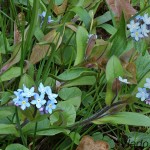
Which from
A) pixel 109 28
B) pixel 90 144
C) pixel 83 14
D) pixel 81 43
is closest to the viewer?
pixel 90 144

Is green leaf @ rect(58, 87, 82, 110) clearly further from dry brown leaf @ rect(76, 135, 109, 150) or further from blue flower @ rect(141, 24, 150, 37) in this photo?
blue flower @ rect(141, 24, 150, 37)

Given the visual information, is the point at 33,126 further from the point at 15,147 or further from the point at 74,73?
the point at 74,73

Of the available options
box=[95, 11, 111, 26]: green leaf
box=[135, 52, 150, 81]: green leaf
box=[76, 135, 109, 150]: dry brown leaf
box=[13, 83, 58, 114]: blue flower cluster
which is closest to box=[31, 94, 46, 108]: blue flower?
box=[13, 83, 58, 114]: blue flower cluster

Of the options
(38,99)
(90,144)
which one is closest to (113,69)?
(90,144)

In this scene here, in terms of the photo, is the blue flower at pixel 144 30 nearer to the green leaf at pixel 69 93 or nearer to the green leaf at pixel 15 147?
the green leaf at pixel 69 93

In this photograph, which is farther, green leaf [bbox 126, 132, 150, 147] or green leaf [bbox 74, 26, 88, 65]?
green leaf [bbox 74, 26, 88, 65]

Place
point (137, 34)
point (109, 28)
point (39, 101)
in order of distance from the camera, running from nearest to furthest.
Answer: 1. point (39, 101)
2. point (137, 34)
3. point (109, 28)
